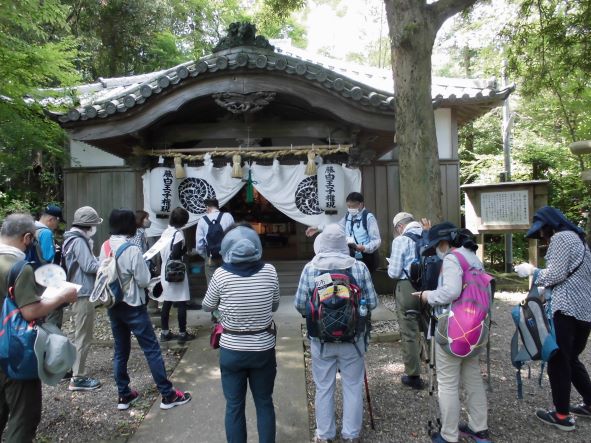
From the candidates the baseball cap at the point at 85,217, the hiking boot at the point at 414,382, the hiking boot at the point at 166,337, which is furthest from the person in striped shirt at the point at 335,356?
the hiking boot at the point at 166,337

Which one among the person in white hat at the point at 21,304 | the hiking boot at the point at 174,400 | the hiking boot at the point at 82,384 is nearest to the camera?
the person in white hat at the point at 21,304

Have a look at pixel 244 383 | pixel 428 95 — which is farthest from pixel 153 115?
pixel 244 383

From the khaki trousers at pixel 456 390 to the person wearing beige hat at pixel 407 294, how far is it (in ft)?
3.05

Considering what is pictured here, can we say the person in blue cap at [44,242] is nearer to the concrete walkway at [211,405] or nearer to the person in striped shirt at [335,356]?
the concrete walkway at [211,405]

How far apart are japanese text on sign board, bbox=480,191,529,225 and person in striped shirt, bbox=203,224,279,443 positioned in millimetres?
7582

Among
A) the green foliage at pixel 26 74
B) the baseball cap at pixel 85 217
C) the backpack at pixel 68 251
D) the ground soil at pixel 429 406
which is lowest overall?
the ground soil at pixel 429 406

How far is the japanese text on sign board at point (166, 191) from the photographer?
24.3 feet

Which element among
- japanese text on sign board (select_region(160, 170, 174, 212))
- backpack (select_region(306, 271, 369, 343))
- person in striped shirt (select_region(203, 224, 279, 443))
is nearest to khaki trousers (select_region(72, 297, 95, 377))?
person in striped shirt (select_region(203, 224, 279, 443))

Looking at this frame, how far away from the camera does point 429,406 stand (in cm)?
385

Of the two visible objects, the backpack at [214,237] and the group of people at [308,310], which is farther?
the backpack at [214,237]

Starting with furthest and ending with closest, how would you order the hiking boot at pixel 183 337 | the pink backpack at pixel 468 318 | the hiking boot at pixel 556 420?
the hiking boot at pixel 183 337
the hiking boot at pixel 556 420
the pink backpack at pixel 468 318

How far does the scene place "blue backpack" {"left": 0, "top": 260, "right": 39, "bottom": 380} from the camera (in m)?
2.54

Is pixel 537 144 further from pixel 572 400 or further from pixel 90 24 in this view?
pixel 90 24

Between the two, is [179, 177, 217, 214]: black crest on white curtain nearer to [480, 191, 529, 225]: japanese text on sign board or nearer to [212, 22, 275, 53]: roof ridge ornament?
[212, 22, 275, 53]: roof ridge ornament
